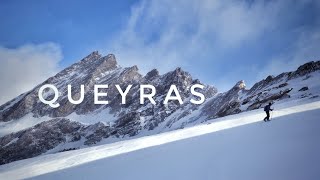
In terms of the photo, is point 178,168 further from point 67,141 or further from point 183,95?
point 183,95

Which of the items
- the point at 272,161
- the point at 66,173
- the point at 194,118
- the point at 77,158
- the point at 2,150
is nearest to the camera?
the point at 272,161

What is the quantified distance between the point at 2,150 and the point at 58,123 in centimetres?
3380

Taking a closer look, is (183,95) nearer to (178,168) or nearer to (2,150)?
(2,150)

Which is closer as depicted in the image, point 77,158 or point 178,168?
point 178,168

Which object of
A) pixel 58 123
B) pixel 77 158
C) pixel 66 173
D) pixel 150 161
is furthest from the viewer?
pixel 58 123

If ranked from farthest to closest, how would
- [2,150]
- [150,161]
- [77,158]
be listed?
[2,150]
[77,158]
[150,161]

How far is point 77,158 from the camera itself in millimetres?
17859

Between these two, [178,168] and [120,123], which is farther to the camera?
[120,123]

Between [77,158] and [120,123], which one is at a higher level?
[120,123]

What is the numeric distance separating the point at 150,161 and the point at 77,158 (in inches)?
253

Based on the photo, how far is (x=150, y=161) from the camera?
1330 cm

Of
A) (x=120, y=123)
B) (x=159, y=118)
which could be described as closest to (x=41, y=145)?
(x=120, y=123)

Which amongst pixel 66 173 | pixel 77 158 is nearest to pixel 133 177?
pixel 66 173

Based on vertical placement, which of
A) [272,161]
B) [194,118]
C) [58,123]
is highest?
[58,123]
